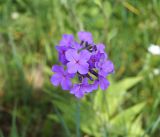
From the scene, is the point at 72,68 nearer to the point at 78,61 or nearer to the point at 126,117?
the point at 78,61

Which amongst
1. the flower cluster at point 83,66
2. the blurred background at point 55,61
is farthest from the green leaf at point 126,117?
the flower cluster at point 83,66

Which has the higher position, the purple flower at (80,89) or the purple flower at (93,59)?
the purple flower at (93,59)

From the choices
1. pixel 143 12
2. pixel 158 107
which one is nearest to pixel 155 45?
Answer: pixel 143 12

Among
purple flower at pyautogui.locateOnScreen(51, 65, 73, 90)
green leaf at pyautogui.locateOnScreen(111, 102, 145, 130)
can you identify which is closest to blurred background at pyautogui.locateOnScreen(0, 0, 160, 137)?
green leaf at pyautogui.locateOnScreen(111, 102, 145, 130)

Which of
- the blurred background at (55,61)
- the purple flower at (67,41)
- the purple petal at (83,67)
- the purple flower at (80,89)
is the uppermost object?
the blurred background at (55,61)

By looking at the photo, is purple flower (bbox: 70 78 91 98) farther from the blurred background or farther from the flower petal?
the blurred background

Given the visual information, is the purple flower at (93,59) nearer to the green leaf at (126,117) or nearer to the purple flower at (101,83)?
the purple flower at (101,83)

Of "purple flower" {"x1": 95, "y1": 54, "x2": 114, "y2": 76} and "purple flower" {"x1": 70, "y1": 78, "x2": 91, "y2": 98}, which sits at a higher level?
"purple flower" {"x1": 95, "y1": 54, "x2": 114, "y2": 76}
